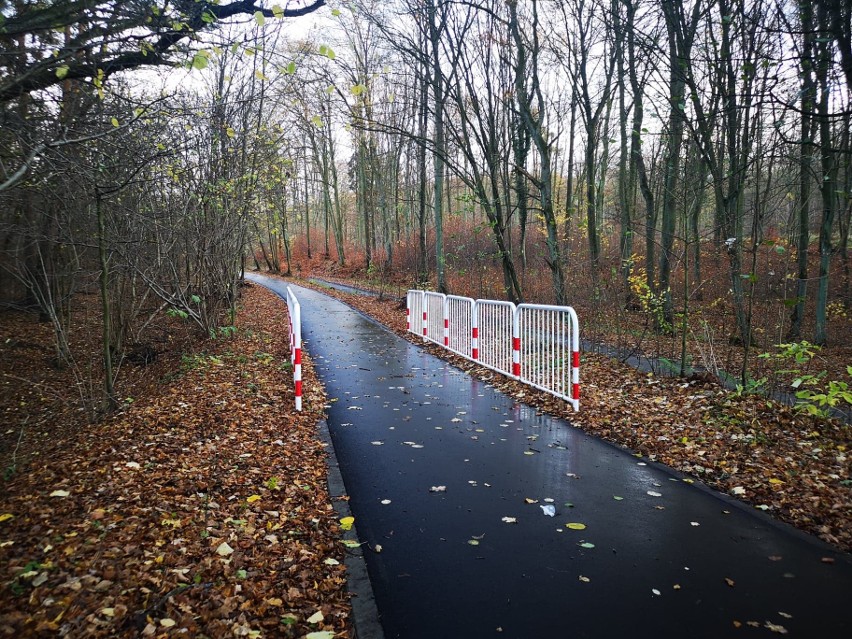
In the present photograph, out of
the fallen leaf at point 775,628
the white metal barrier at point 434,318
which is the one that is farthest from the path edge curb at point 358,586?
the white metal barrier at point 434,318

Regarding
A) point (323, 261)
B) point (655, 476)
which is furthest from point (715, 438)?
point (323, 261)

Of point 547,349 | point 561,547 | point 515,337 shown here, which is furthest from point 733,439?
point 515,337

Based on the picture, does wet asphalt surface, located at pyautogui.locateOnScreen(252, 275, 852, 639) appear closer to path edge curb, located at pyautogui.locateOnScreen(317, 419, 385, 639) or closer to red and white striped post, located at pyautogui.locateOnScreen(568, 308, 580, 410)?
path edge curb, located at pyautogui.locateOnScreen(317, 419, 385, 639)

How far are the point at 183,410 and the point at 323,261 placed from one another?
40.3 meters

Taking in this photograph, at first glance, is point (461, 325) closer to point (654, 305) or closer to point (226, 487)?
point (654, 305)

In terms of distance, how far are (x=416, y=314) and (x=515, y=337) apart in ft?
19.1

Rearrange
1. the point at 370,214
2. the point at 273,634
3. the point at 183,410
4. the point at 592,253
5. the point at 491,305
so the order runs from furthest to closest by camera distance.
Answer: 1. the point at 370,214
2. the point at 592,253
3. the point at 491,305
4. the point at 183,410
5. the point at 273,634

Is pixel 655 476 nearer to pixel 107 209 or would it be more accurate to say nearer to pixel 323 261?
pixel 107 209

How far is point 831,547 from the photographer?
350 cm

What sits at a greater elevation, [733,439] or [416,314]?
[416,314]

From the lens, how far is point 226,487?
4480mm

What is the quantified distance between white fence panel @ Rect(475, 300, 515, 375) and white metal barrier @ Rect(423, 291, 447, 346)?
180 cm

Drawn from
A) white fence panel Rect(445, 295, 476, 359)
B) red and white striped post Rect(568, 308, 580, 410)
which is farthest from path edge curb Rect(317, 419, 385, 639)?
white fence panel Rect(445, 295, 476, 359)

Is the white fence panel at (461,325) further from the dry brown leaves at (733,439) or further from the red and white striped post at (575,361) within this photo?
the red and white striped post at (575,361)
